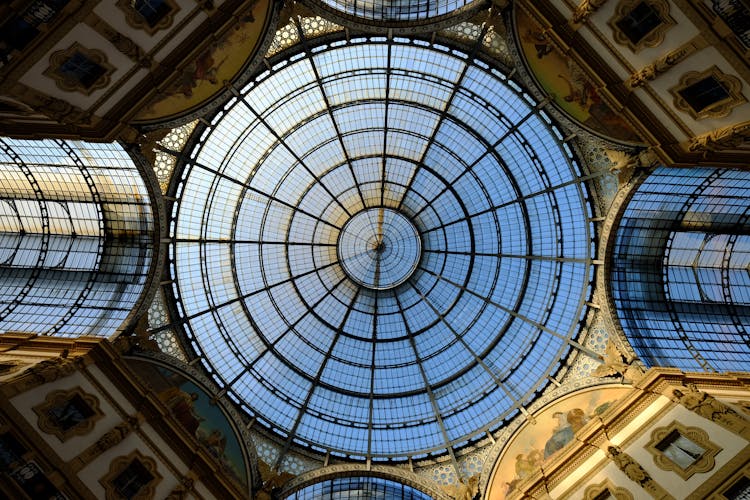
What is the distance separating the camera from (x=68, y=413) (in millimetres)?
16266

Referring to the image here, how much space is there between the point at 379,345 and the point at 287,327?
19.0 ft

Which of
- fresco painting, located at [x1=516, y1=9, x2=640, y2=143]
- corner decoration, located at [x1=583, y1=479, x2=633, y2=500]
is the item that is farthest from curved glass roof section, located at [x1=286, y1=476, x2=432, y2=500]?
fresco painting, located at [x1=516, y1=9, x2=640, y2=143]

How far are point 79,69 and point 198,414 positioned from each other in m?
15.7

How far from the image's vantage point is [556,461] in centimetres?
1948

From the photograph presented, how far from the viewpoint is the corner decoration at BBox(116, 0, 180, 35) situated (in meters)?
14.4

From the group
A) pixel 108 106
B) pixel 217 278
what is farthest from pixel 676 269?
pixel 108 106

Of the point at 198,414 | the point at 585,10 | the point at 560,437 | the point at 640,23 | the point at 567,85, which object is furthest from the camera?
the point at 198,414

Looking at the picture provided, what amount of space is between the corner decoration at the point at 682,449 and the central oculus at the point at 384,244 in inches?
600

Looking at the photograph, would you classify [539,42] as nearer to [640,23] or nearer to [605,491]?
[640,23]

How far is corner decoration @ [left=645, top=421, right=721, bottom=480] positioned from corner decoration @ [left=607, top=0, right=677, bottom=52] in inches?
532

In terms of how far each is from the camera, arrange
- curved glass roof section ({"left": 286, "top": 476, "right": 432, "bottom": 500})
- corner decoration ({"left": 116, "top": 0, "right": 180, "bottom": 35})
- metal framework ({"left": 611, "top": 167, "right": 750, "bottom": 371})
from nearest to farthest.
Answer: corner decoration ({"left": 116, "top": 0, "right": 180, "bottom": 35})
metal framework ({"left": 611, "top": 167, "right": 750, "bottom": 371})
curved glass roof section ({"left": 286, "top": 476, "right": 432, "bottom": 500})

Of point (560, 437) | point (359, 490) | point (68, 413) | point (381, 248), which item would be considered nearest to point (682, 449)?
point (560, 437)

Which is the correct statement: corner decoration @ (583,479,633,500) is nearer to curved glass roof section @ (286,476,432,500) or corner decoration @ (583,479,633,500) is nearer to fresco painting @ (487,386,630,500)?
fresco painting @ (487,386,630,500)

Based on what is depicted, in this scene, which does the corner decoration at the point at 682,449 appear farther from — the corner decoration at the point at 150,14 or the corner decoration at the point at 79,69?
the corner decoration at the point at 79,69
